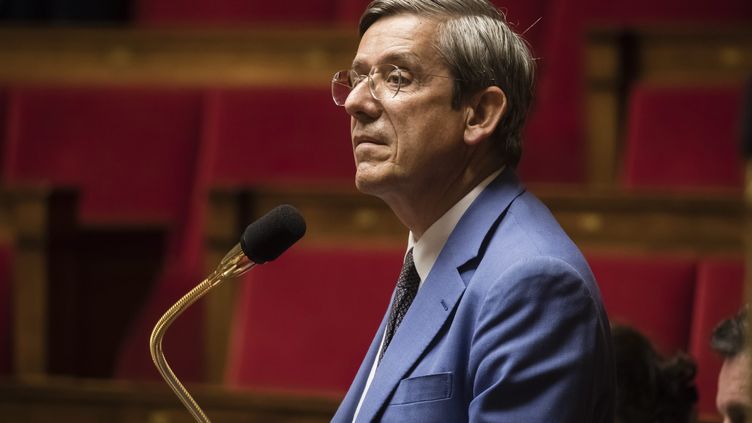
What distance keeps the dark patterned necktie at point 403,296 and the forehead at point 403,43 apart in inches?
3.0

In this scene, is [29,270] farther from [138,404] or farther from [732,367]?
[732,367]

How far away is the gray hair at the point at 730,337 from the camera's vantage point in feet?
1.59

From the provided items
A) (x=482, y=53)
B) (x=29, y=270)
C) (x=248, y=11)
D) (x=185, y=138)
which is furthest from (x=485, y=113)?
(x=248, y=11)

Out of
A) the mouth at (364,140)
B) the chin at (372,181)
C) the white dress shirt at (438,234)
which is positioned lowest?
the white dress shirt at (438,234)

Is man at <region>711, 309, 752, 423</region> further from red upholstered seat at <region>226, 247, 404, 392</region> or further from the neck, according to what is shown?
red upholstered seat at <region>226, 247, 404, 392</region>

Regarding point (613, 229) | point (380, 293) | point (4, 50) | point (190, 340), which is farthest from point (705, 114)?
point (4, 50)

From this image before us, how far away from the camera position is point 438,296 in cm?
44

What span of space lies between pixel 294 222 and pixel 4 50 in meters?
0.80

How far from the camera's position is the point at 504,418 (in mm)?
390

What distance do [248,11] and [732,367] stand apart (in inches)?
33.0

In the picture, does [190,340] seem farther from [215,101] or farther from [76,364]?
[215,101]

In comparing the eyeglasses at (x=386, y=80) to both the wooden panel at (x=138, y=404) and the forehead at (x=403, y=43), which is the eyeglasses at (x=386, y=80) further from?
the wooden panel at (x=138, y=404)

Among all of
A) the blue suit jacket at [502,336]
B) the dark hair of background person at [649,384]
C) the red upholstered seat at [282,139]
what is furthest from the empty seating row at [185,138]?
the blue suit jacket at [502,336]

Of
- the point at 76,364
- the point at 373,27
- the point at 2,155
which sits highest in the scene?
the point at 373,27
